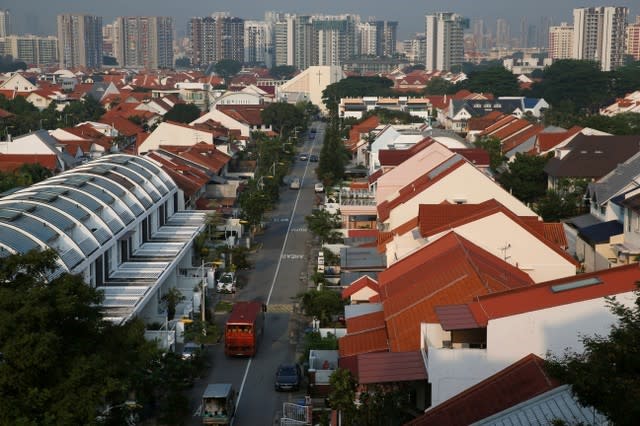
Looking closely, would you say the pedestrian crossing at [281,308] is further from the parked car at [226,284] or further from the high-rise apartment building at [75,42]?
A: the high-rise apartment building at [75,42]

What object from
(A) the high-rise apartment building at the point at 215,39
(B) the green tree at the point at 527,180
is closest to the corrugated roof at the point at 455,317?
(B) the green tree at the point at 527,180

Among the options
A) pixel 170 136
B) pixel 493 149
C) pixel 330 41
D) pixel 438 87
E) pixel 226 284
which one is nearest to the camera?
pixel 226 284

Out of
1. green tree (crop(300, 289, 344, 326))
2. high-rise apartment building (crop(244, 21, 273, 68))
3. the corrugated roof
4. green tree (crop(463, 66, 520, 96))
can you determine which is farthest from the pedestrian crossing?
high-rise apartment building (crop(244, 21, 273, 68))

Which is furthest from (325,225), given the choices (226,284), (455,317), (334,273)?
(455,317)

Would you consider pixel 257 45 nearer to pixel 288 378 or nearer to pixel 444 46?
pixel 444 46

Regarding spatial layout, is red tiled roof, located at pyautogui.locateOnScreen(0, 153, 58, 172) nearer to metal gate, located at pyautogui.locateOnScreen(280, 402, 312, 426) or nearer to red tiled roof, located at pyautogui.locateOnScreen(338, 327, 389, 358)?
red tiled roof, located at pyautogui.locateOnScreen(338, 327, 389, 358)

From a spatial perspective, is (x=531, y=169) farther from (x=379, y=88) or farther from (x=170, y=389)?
(x=379, y=88)
